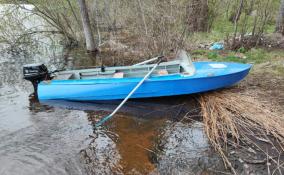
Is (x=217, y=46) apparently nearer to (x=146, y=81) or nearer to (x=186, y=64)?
(x=186, y=64)

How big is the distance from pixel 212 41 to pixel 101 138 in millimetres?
6787

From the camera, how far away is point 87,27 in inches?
471

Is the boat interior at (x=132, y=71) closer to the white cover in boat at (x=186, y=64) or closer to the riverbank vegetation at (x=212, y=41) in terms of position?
the white cover in boat at (x=186, y=64)

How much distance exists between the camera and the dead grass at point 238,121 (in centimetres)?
506

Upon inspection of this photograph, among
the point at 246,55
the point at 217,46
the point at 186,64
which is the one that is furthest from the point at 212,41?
the point at 186,64

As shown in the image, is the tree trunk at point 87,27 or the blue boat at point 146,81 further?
the tree trunk at point 87,27

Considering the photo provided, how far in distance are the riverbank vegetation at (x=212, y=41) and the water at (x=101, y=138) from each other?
527 mm

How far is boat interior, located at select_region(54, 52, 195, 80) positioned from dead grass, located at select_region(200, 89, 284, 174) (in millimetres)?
1091

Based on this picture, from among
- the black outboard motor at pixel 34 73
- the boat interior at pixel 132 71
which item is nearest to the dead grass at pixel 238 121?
the boat interior at pixel 132 71

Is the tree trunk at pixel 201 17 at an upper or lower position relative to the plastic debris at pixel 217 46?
upper

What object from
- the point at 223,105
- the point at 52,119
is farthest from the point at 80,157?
the point at 223,105

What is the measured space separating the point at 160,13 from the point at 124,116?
347 centimetres

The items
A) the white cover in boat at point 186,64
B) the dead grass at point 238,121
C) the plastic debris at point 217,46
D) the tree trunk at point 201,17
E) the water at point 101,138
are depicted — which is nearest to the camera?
the water at point 101,138

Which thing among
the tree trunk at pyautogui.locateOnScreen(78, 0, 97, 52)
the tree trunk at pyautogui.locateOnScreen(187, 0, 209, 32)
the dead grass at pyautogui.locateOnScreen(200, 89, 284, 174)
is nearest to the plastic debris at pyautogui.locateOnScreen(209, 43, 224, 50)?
the tree trunk at pyautogui.locateOnScreen(187, 0, 209, 32)
